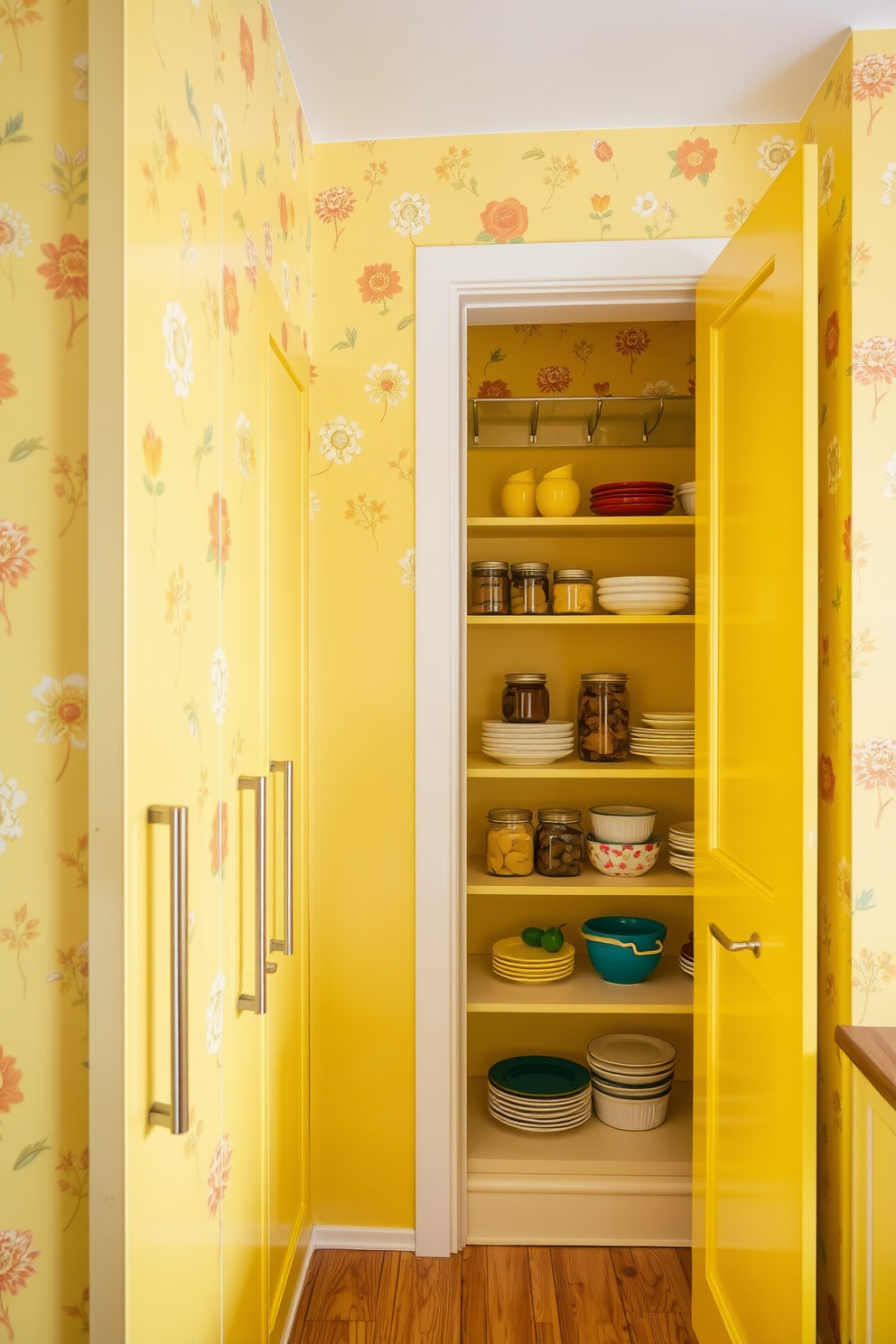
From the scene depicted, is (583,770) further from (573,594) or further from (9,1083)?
(9,1083)

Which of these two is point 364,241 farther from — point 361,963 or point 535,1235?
point 535,1235

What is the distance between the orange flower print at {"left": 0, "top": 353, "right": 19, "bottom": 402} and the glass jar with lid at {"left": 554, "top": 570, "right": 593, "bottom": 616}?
5.93 ft

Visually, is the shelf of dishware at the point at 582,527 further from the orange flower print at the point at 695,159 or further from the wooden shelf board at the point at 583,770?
the orange flower print at the point at 695,159

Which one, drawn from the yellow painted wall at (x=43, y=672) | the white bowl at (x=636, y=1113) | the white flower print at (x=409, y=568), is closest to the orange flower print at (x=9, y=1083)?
the yellow painted wall at (x=43, y=672)

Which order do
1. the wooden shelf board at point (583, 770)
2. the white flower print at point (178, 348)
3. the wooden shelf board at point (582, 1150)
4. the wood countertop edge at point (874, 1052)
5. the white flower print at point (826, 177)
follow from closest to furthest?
the white flower print at point (178, 348)
the wood countertop edge at point (874, 1052)
the white flower print at point (826, 177)
the wooden shelf board at point (582, 1150)
the wooden shelf board at point (583, 770)

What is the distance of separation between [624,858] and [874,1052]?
3.55ft

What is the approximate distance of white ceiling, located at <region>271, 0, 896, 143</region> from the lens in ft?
5.87

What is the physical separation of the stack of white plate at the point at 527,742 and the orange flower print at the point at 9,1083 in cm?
171

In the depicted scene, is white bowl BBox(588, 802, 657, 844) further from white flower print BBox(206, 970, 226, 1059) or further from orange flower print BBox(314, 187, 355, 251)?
orange flower print BBox(314, 187, 355, 251)

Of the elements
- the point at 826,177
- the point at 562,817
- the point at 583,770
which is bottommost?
the point at 562,817

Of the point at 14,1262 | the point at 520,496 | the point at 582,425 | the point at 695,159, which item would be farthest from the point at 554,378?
the point at 14,1262

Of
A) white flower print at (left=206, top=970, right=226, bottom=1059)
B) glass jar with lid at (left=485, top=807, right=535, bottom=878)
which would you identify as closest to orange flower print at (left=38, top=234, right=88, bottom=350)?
white flower print at (left=206, top=970, right=226, bottom=1059)

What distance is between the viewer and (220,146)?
139 centimetres

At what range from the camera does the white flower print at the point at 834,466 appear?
1.80 meters
